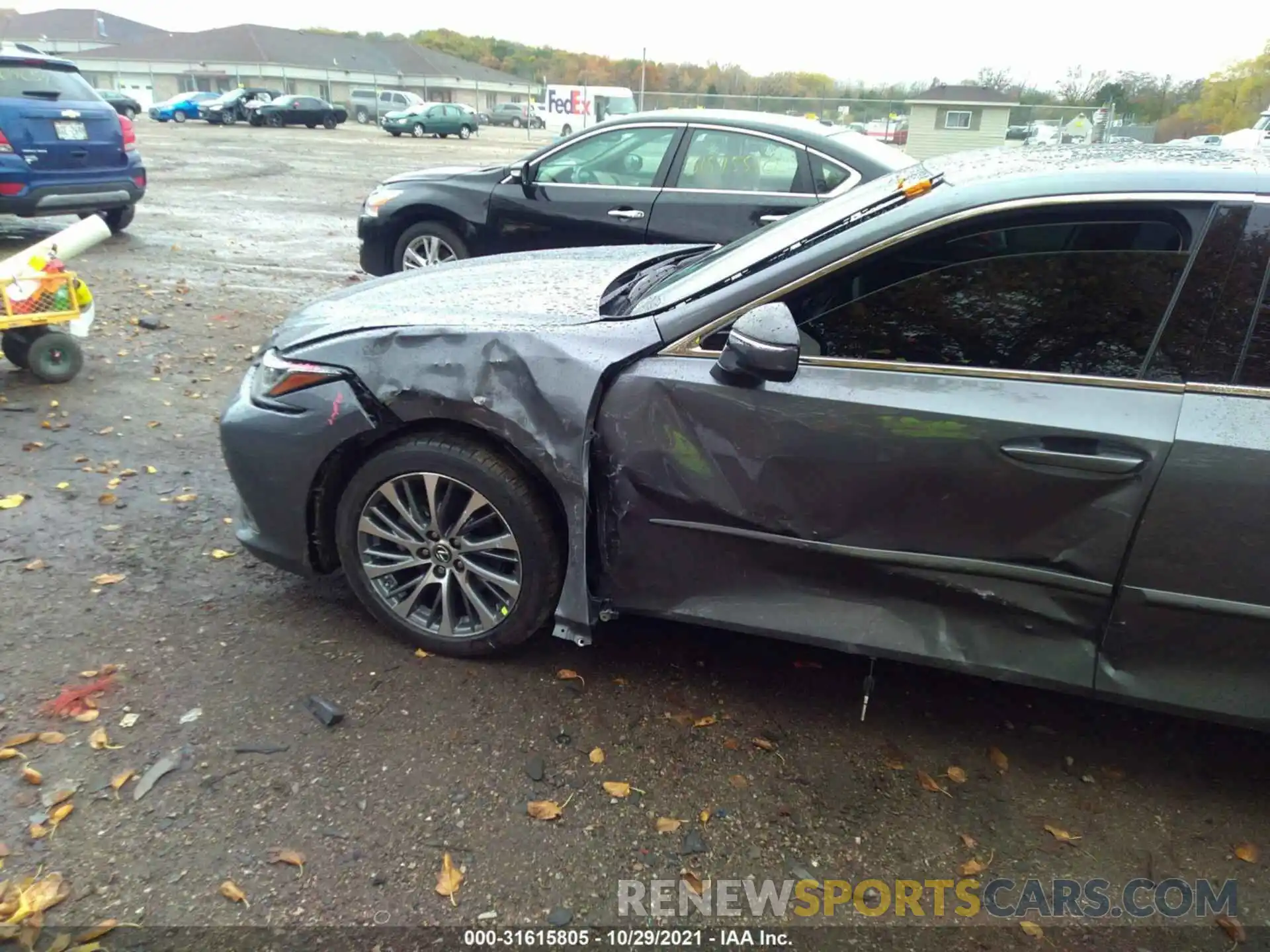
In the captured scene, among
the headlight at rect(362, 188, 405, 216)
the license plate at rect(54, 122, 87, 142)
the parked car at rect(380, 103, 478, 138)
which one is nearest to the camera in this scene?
the headlight at rect(362, 188, 405, 216)

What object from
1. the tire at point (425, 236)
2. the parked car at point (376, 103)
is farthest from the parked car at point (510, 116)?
the tire at point (425, 236)

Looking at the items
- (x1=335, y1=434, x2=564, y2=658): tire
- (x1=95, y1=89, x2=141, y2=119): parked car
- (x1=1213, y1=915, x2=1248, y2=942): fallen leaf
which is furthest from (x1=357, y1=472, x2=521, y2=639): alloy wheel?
(x1=95, y1=89, x2=141, y2=119): parked car

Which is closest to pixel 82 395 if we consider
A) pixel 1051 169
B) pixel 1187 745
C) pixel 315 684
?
pixel 315 684

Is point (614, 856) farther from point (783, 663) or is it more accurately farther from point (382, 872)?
point (783, 663)

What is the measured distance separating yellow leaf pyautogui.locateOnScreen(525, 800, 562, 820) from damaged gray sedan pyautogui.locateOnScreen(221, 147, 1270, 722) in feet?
1.79

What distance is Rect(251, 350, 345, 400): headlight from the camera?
2938 mm

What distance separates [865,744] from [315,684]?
178 cm

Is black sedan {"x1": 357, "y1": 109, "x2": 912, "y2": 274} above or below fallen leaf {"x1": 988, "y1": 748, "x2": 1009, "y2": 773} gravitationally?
above

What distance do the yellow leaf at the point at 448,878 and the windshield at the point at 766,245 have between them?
5.51 feet

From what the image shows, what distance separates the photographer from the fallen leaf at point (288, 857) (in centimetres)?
224

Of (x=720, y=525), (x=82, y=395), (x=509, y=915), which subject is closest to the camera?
(x=509, y=915)

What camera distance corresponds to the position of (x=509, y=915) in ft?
7.04

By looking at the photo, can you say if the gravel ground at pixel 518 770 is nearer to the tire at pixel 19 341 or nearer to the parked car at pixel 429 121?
the tire at pixel 19 341

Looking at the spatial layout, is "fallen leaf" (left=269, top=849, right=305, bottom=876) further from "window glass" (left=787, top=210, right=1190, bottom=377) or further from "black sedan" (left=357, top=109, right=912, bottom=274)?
"black sedan" (left=357, top=109, right=912, bottom=274)
